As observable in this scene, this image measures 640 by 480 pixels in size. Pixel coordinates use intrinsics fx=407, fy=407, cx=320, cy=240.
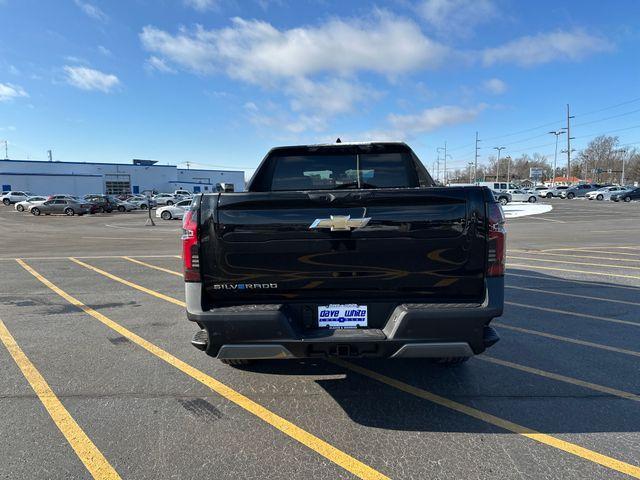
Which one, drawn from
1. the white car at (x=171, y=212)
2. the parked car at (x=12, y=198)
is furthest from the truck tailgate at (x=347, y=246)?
the parked car at (x=12, y=198)

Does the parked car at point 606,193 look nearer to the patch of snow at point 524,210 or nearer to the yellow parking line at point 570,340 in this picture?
the patch of snow at point 524,210

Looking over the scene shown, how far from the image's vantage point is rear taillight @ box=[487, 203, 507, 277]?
2.81m

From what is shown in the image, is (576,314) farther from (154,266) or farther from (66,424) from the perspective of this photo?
(154,266)

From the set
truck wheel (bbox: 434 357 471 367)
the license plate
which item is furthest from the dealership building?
the license plate

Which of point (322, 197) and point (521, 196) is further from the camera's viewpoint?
point (521, 196)

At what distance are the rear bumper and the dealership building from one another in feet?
273

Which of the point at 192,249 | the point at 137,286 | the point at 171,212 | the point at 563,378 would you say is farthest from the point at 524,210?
the point at 192,249

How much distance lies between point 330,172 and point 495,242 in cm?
198

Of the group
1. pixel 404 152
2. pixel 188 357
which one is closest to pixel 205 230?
pixel 188 357

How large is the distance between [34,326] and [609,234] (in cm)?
1842

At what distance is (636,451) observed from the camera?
8.68 feet

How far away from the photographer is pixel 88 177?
7619 cm

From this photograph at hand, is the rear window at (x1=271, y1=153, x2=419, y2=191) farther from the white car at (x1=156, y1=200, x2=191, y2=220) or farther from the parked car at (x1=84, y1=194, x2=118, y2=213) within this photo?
Answer: the parked car at (x1=84, y1=194, x2=118, y2=213)

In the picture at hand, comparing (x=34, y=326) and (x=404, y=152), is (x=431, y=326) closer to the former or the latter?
(x=404, y=152)
